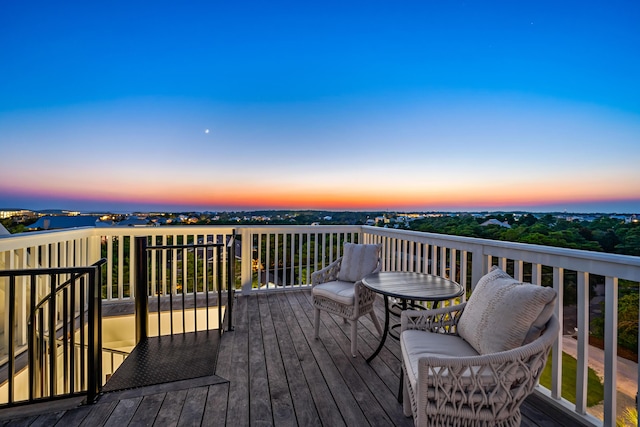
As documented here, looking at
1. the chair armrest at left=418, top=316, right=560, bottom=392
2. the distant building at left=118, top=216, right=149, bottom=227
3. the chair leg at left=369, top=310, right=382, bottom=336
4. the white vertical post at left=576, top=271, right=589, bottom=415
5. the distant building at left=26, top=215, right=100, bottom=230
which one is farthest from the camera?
the distant building at left=118, top=216, right=149, bottom=227

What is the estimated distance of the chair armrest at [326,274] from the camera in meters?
3.15

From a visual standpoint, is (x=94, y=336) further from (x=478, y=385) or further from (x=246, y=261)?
(x=246, y=261)

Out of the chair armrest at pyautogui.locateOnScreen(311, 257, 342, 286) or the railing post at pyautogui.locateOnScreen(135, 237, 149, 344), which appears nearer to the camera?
the railing post at pyautogui.locateOnScreen(135, 237, 149, 344)

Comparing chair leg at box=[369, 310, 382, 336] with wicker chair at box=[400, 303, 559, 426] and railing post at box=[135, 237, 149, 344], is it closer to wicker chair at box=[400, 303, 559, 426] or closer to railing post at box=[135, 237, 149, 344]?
wicker chair at box=[400, 303, 559, 426]

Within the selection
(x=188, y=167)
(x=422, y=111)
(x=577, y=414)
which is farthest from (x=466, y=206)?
(x=188, y=167)

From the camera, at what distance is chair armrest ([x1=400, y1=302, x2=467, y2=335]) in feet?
5.93

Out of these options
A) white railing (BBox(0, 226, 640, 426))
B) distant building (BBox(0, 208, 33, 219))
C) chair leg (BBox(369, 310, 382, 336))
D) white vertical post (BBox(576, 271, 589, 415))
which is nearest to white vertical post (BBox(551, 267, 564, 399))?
white railing (BBox(0, 226, 640, 426))

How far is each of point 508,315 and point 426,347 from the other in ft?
1.58

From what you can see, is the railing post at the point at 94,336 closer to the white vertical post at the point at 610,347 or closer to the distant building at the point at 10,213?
the white vertical post at the point at 610,347

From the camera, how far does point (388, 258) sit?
4.23m

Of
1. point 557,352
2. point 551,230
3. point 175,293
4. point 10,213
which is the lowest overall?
point 175,293

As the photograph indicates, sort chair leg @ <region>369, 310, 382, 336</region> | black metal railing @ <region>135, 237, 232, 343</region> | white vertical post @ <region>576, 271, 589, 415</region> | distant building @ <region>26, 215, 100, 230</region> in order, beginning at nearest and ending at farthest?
white vertical post @ <region>576, 271, 589, 415</region>
chair leg @ <region>369, 310, 382, 336</region>
black metal railing @ <region>135, 237, 232, 343</region>
distant building @ <region>26, 215, 100, 230</region>

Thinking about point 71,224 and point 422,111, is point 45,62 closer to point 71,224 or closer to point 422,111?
point 71,224

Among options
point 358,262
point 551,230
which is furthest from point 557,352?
point 551,230
